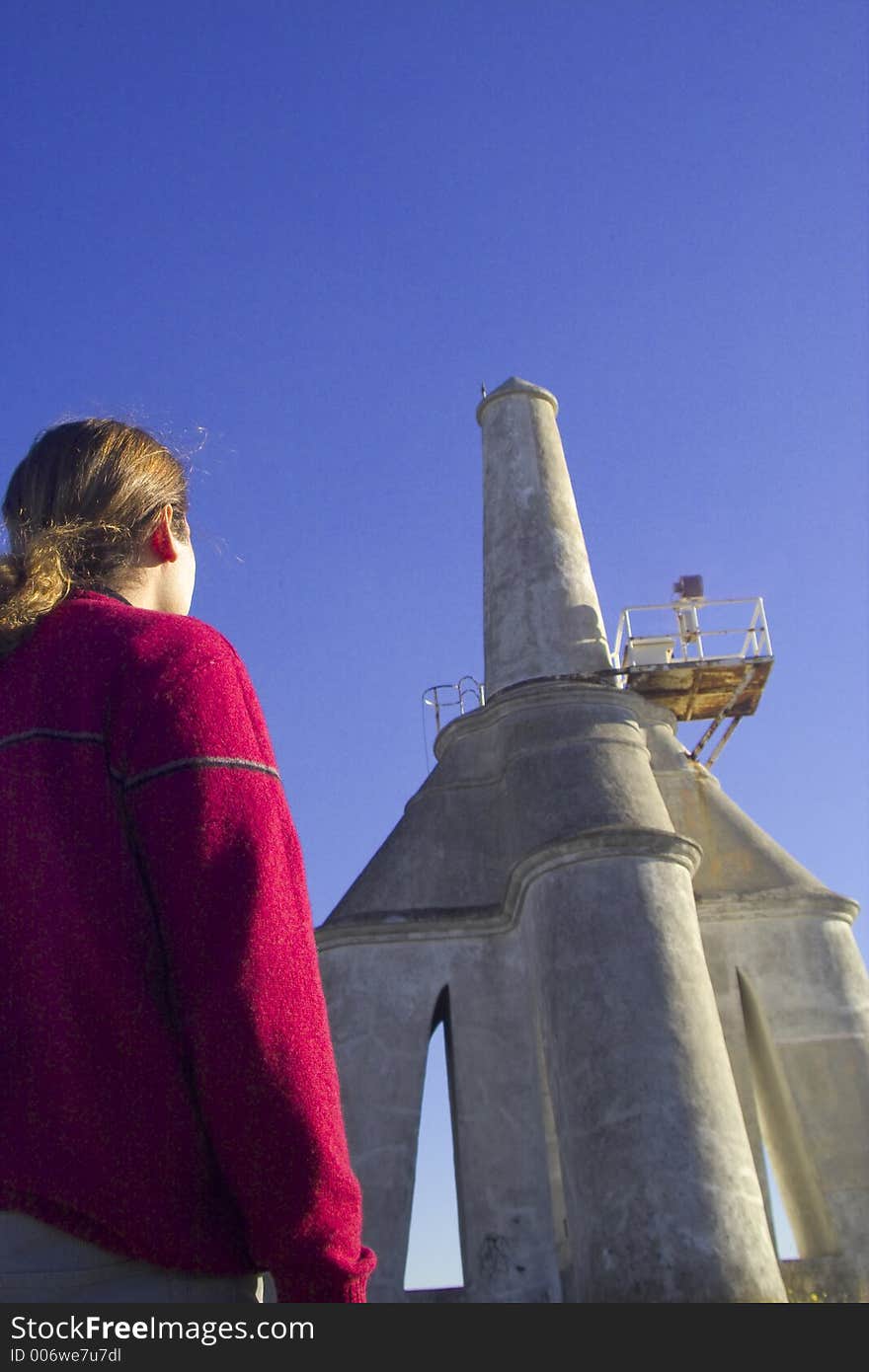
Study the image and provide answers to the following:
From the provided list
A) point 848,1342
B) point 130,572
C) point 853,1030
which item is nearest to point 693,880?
point 853,1030

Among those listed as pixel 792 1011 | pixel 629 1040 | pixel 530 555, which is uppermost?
pixel 530 555

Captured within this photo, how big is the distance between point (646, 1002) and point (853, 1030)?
3.83 meters

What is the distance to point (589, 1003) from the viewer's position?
42.5ft

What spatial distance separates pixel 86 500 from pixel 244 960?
3.94 ft

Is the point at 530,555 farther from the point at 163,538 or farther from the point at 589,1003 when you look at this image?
the point at 163,538

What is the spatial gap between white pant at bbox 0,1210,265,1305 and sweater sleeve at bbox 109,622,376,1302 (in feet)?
0.43

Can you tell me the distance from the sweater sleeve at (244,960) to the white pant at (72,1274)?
0.13 m

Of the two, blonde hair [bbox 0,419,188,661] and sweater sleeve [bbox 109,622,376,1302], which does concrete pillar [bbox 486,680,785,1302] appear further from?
blonde hair [bbox 0,419,188,661]

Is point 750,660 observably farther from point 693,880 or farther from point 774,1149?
point 774,1149

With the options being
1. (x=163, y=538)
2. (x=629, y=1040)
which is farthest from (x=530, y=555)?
(x=163, y=538)

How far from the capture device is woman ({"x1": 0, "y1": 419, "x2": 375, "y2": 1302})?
86.0 inches

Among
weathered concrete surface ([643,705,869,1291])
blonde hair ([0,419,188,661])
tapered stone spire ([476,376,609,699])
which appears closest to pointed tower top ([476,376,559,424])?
tapered stone spire ([476,376,609,699])

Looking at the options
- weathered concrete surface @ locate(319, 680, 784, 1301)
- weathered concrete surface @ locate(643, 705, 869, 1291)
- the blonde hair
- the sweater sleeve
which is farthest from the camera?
weathered concrete surface @ locate(643, 705, 869, 1291)

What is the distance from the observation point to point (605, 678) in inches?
666
